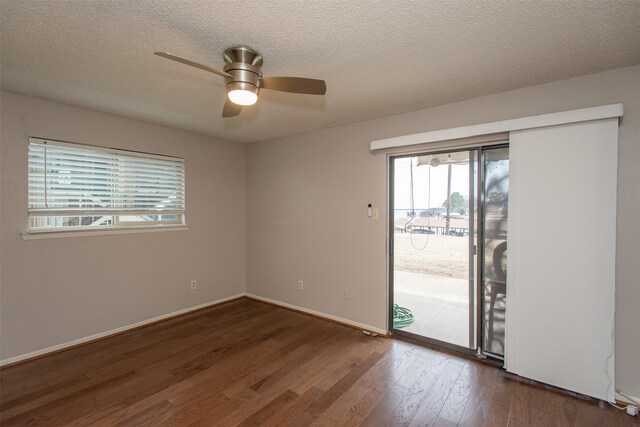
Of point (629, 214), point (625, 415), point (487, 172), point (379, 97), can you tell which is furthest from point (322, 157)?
point (625, 415)

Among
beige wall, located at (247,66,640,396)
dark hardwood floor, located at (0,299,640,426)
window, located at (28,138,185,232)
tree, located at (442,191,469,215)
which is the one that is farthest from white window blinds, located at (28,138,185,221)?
tree, located at (442,191,469,215)

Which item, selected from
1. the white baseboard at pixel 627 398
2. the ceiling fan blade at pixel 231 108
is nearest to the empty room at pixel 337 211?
the white baseboard at pixel 627 398

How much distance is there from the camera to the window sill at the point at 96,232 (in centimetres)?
272

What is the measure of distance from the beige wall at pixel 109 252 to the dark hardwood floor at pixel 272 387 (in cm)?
32

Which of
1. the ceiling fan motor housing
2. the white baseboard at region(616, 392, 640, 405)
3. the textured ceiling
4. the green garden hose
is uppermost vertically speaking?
the textured ceiling

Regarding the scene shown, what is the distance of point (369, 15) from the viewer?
1.54 metres

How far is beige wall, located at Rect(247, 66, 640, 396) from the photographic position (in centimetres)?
210

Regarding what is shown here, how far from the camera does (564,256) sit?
2.25 meters

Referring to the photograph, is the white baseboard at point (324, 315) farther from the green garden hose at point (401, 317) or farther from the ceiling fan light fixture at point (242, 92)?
the ceiling fan light fixture at point (242, 92)

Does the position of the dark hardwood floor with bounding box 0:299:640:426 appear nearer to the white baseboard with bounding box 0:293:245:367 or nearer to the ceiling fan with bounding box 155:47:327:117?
the white baseboard with bounding box 0:293:245:367

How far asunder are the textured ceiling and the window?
59 centimetres

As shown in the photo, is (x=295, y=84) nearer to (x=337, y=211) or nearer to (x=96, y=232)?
(x=337, y=211)

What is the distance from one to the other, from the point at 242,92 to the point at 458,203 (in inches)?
87.9

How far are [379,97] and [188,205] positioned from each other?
2.77m
